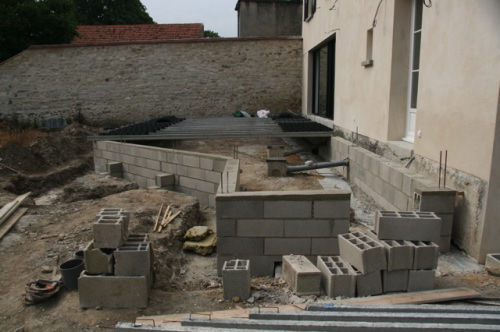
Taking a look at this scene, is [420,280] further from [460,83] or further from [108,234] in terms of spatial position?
[108,234]

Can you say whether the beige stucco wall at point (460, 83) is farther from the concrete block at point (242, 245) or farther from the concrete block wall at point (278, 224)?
the concrete block at point (242, 245)

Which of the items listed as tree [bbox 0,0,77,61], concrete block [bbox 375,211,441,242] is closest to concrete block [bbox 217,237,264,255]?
concrete block [bbox 375,211,441,242]

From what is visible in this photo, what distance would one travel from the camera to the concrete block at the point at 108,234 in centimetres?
343

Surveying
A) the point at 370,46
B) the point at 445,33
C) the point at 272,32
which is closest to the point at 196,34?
the point at 272,32

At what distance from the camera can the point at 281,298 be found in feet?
11.2

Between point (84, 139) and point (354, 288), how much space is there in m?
11.7

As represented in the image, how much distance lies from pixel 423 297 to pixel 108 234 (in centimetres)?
281

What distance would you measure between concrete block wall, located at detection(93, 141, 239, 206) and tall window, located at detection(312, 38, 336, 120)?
18.3ft

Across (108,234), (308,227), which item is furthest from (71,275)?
(308,227)

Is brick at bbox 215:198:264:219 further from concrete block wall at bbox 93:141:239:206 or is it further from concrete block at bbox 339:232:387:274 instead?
concrete block at bbox 339:232:387:274

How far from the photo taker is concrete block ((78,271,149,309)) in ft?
11.4

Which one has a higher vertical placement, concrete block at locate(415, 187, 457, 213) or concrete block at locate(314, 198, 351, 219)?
concrete block at locate(415, 187, 457, 213)

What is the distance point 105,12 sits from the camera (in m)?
31.4

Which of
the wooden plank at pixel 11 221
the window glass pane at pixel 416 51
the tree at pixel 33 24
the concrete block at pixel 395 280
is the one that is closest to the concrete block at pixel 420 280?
the concrete block at pixel 395 280
